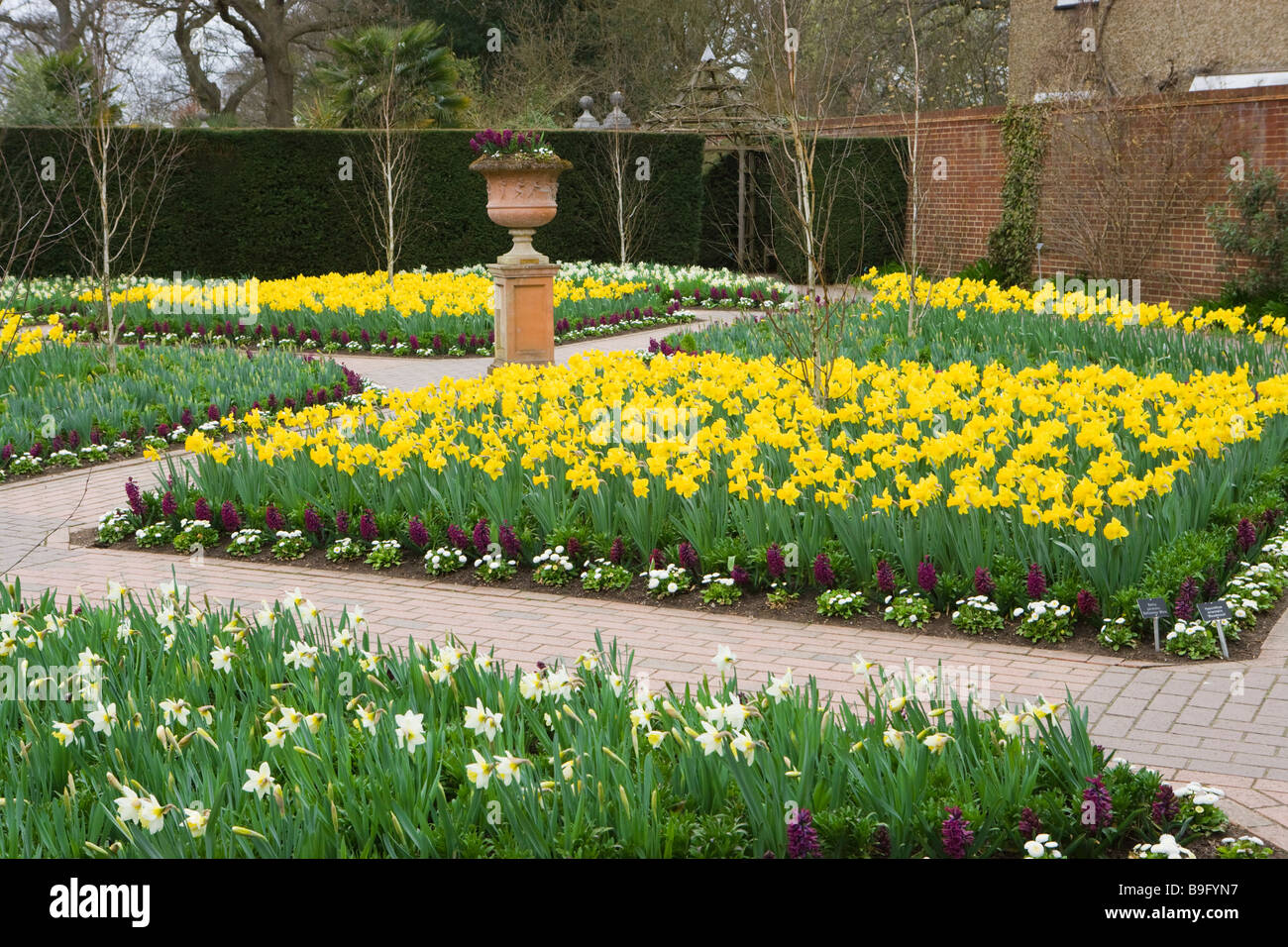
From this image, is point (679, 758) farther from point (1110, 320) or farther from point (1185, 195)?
point (1185, 195)

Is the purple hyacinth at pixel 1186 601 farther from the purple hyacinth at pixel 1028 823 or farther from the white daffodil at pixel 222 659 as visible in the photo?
the white daffodil at pixel 222 659


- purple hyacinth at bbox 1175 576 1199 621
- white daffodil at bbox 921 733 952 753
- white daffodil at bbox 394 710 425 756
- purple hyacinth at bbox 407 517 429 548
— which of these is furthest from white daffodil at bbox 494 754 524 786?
purple hyacinth at bbox 407 517 429 548

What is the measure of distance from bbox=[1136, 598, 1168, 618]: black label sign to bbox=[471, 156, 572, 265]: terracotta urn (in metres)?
8.73

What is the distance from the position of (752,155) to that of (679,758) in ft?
73.2

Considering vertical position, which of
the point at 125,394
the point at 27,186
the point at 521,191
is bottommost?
the point at 125,394

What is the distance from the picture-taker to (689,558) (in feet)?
19.7

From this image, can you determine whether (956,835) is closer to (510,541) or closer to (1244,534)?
(1244,534)

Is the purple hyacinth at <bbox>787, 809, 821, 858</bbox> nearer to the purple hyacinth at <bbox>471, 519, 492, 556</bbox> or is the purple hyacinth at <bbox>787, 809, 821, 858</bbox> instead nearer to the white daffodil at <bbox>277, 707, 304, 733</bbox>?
the white daffodil at <bbox>277, 707, 304, 733</bbox>

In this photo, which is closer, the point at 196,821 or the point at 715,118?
the point at 196,821

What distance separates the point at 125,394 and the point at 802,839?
27.0ft

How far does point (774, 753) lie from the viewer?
3.33 meters

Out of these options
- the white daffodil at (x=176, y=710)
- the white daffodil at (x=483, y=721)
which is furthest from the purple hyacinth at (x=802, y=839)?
the white daffodil at (x=176, y=710)

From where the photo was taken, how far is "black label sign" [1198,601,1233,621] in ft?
16.7

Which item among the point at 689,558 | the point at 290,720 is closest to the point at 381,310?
the point at 689,558
